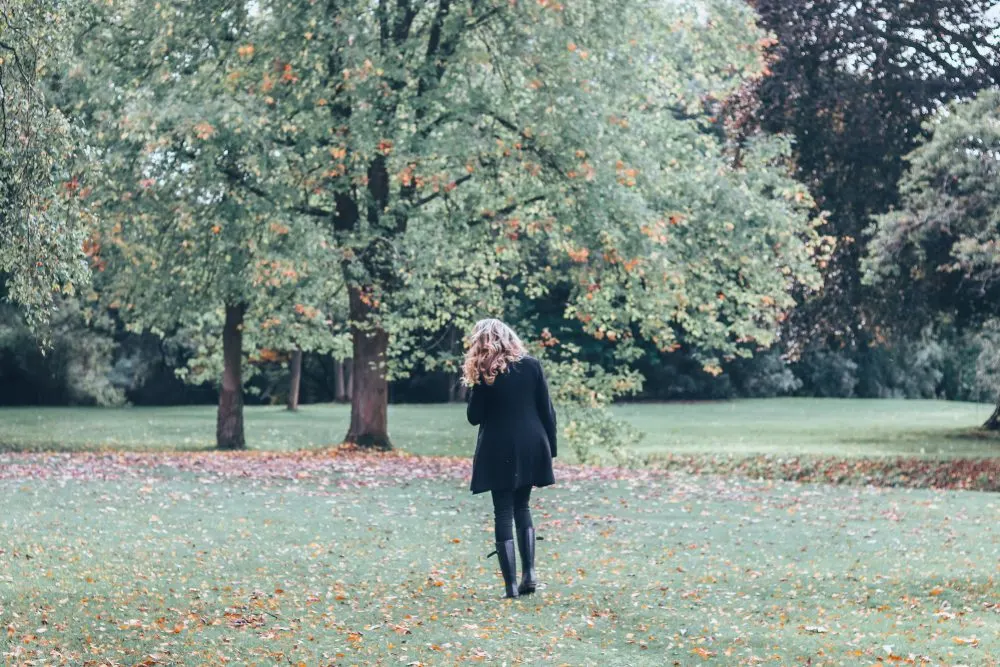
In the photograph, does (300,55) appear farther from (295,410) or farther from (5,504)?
(295,410)

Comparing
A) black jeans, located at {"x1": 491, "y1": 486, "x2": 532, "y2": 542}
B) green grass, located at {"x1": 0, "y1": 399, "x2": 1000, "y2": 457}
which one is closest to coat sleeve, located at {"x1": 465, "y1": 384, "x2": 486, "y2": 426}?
black jeans, located at {"x1": 491, "y1": 486, "x2": 532, "y2": 542}

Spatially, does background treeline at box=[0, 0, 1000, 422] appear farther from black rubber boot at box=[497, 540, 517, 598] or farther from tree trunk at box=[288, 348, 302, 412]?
black rubber boot at box=[497, 540, 517, 598]

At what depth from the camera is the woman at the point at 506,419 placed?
9547mm

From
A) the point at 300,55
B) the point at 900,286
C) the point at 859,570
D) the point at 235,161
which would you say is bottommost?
the point at 859,570

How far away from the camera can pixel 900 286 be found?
2761cm

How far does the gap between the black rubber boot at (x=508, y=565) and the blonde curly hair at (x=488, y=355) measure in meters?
1.27

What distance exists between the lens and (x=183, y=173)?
73.5 feet

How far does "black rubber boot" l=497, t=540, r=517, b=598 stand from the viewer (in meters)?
9.82

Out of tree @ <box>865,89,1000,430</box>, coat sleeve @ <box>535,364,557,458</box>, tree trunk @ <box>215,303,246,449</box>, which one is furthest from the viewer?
tree trunk @ <box>215,303,246,449</box>

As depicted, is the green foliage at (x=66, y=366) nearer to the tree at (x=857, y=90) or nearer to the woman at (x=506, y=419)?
the tree at (x=857, y=90)

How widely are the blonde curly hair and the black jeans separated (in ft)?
2.87

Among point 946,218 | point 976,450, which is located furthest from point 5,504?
point 976,450

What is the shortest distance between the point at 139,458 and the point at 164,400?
3206 centimetres

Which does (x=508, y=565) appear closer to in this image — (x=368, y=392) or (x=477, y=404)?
(x=477, y=404)
